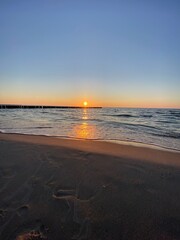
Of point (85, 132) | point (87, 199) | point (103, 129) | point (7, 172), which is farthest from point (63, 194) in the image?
point (103, 129)

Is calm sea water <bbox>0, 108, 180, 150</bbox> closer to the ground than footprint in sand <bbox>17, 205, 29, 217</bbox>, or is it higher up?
closer to the ground

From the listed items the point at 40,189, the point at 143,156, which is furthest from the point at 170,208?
the point at 143,156

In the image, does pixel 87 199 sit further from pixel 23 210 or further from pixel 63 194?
pixel 23 210

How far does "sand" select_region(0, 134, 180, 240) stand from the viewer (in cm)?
257

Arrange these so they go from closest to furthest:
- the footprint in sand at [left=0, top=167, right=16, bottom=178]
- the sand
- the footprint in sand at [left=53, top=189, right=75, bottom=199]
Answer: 1. the sand
2. the footprint in sand at [left=53, top=189, right=75, bottom=199]
3. the footprint in sand at [left=0, top=167, right=16, bottom=178]

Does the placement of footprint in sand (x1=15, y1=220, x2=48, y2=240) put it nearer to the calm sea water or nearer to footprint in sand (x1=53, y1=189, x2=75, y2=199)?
footprint in sand (x1=53, y1=189, x2=75, y2=199)

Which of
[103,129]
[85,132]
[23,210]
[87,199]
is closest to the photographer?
[23,210]

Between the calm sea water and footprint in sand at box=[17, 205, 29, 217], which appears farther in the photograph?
the calm sea water

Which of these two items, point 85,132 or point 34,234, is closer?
point 34,234

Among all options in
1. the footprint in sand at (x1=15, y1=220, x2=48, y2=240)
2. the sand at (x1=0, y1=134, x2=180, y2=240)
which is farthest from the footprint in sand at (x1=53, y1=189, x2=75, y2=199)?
the footprint in sand at (x1=15, y1=220, x2=48, y2=240)

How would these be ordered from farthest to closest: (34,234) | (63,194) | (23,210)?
(63,194) → (23,210) → (34,234)

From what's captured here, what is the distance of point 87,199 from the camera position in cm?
335

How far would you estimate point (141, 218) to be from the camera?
285 cm

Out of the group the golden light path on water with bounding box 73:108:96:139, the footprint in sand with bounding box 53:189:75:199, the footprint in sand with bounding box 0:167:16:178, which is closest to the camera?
the footprint in sand with bounding box 53:189:75:199
